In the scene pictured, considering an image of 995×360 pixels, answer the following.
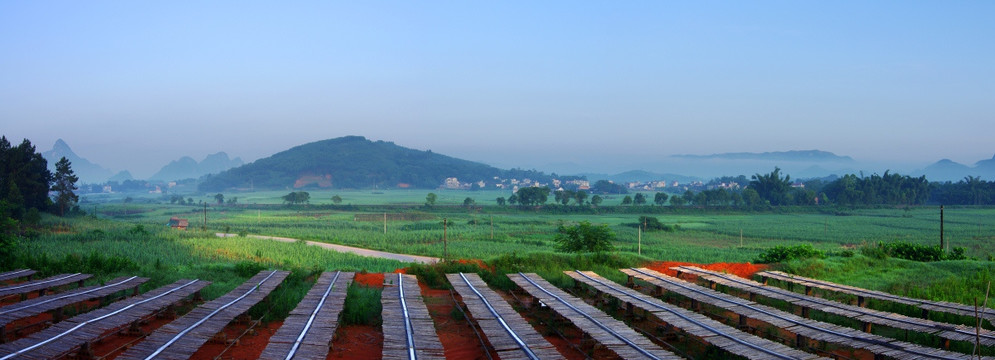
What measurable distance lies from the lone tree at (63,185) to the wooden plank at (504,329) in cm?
4067

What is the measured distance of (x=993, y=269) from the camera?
603 inches

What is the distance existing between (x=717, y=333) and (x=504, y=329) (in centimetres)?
270

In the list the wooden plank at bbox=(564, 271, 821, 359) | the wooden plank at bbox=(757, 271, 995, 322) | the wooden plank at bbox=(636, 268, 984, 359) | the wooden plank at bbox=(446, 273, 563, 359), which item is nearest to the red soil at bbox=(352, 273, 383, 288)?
the wooden plank at bbox=(446, 273, 563, 359)

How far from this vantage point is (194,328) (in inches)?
306

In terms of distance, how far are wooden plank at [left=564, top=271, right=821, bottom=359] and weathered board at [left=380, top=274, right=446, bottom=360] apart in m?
3.27

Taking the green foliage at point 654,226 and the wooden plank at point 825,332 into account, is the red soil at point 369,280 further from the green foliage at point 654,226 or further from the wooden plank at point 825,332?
the green foliage at point 654,226

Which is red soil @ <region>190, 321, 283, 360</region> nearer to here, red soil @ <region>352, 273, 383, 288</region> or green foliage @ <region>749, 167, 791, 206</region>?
red soil @ <region>352, 273, 383, 288</region>

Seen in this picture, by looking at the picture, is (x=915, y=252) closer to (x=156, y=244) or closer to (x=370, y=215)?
(x=156, y=244)

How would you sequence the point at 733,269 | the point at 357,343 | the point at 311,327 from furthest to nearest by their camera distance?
1. the point at 733,269
2. the point at 357,343
3. the point at 311,327

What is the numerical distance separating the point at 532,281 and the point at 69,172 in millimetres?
43338

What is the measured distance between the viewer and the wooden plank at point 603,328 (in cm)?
681

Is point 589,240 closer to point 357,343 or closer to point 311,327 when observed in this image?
point 357,343

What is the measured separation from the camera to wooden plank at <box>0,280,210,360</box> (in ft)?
21.3

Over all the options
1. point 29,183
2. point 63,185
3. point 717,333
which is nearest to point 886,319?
point 717,333
